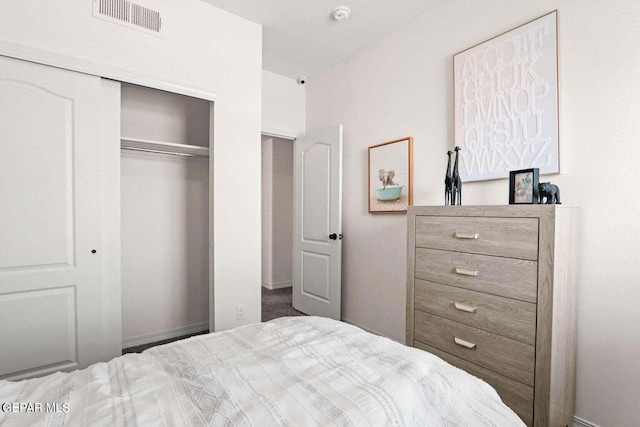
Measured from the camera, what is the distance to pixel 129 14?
7.31 ft

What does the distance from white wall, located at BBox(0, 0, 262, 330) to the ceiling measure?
0.19 meters

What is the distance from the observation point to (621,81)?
1647 mm

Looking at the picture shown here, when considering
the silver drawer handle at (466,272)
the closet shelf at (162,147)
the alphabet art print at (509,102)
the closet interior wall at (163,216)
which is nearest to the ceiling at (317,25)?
the alphabet art print at (509,102)

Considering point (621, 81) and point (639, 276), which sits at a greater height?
point (621, 81)

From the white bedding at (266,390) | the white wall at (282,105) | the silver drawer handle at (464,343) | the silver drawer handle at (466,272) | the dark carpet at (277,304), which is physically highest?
the white wall at (282,105)

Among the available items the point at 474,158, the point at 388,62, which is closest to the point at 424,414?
the point at 474,158

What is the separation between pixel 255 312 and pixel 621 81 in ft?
9.45

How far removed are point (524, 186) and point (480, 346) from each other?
896 millimetres

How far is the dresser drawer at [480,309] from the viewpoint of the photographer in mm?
1551

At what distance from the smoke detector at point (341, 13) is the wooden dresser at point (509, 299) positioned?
176 centimetres

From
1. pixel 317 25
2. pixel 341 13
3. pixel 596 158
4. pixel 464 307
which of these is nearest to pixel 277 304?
pixel 464 307

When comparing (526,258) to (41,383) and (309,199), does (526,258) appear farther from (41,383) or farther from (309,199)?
(309,199)

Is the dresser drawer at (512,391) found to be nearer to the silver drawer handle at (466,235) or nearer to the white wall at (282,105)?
the silver drawer handle at (466,235)

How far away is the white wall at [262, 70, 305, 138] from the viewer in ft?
11.9
